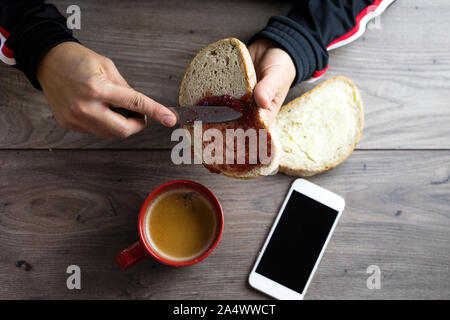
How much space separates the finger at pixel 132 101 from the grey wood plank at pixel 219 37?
23 centimetres

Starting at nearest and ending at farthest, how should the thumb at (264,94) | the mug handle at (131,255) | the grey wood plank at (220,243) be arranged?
the thumb at (264,94), the mug handle at (131,255), the grey wood plank at (220,243)

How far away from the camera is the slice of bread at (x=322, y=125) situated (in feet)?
3.22

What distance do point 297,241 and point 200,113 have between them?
0.47 meters

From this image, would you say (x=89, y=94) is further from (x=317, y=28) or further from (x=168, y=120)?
(x=317, y=28)

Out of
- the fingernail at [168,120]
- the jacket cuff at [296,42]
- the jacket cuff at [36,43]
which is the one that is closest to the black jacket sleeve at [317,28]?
the jacket cuff at [296,42]

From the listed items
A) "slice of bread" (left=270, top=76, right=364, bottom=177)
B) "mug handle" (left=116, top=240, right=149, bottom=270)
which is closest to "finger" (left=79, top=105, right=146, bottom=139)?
"mug handle" (left=116, top=240, right=149, bottom=270)

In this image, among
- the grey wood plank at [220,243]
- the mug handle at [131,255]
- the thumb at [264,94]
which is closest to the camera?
the thumb at [264,94]

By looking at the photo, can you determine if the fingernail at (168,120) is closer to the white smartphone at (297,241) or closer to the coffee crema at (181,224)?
the coffee crema at (181,224)

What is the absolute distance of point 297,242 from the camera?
3.26ft

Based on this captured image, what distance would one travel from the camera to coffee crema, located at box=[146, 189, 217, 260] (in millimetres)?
910

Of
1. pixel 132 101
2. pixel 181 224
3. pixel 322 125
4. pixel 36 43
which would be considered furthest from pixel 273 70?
pixel 36 43

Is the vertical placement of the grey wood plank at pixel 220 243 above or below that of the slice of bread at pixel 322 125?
below

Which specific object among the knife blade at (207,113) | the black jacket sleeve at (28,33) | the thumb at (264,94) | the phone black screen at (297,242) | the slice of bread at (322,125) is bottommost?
the phone black screen at (297,242)
